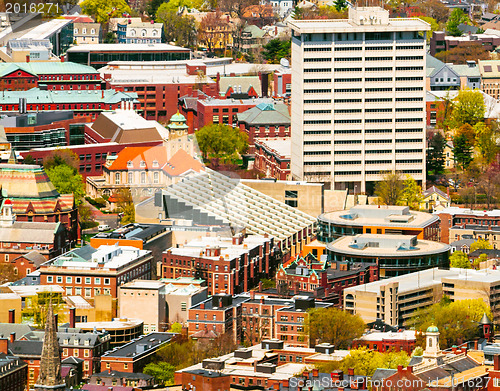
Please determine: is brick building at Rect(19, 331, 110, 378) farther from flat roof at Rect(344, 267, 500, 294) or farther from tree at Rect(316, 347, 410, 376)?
flat roof at Rect(344, 267, 500, 294)

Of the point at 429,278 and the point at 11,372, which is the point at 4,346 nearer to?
the point at 11,372

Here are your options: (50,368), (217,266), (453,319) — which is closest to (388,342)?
(453,319)

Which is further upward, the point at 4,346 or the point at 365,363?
the point at 365,363

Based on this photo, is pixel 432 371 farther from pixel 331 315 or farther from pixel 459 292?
pixel 459 292

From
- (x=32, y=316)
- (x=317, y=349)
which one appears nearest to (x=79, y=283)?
(x=32, y=316)

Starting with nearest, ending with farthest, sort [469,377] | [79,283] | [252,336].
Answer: [469,377]
[252,336]
[79,283]

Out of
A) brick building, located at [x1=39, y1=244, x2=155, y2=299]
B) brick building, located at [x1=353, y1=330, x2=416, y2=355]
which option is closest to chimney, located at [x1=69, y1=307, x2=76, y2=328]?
brick building, located at [x1=39, y1=244, x2=155, y2=299]

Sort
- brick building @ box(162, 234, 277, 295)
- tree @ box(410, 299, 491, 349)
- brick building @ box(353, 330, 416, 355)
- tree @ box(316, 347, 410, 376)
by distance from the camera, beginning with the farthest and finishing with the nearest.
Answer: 1. brick building @ box(162, 234, 277, 295)
2. tree @ box(410, 299, 491, 349)
3. brick building @ box(353, 330, 416, 355)
4. tree @ box(316, 347, 410, 376)
